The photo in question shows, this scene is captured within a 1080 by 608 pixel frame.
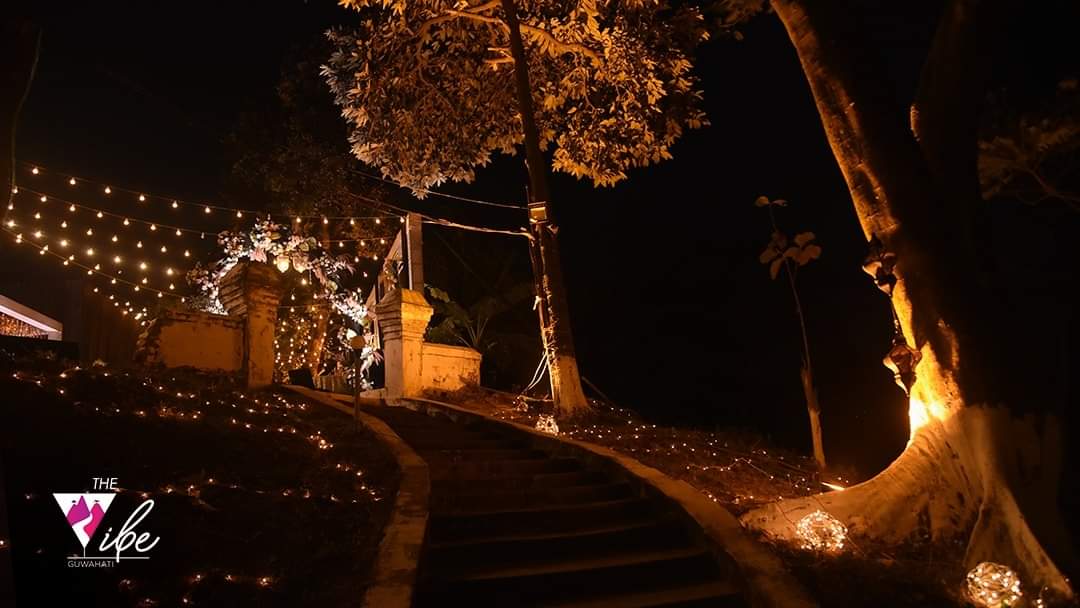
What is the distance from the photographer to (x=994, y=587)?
4.30 meters

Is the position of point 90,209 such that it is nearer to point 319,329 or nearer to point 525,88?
point 319,329

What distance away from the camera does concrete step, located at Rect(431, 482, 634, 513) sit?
5.81 meters

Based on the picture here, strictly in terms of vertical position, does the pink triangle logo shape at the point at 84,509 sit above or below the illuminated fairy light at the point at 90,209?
below

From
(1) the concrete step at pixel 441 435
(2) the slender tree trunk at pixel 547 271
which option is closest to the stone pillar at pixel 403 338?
(2) the slender tree trunk at pixel 547 271

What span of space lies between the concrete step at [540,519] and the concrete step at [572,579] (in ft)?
1.62

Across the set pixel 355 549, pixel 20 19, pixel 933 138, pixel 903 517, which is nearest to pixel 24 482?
pixel 355 549

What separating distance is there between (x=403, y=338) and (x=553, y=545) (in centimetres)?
807

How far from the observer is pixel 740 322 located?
2138 centimetres

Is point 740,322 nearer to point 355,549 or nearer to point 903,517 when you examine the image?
point 903,517

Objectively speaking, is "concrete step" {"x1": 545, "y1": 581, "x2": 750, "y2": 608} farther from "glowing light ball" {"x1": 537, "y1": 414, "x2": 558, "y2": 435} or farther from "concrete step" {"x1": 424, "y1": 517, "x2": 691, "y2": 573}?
"glowing light ball" {"x1": 537, "y1": 414, "x2": 558, "y2": 435}

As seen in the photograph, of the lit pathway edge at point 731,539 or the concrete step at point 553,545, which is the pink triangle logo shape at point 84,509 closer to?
the concrete step at point 553,545

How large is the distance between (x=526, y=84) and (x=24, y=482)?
896 centimetres

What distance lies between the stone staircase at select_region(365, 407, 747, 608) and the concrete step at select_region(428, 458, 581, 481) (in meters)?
0.01

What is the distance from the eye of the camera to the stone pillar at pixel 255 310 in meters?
9.90
